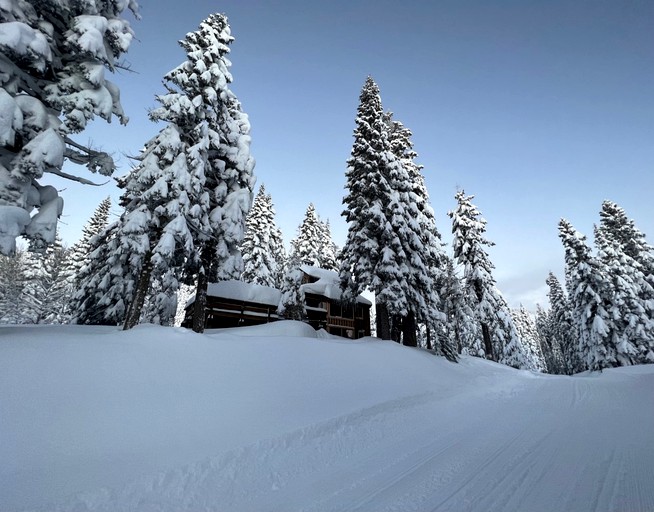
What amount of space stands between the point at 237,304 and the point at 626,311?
31748 mm

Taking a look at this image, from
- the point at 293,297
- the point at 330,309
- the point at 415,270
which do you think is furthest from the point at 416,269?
the point at 330,309

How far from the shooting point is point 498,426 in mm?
7336

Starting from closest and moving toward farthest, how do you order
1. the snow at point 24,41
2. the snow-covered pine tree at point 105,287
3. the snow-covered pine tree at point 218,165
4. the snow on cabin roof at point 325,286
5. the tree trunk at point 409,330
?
the snow at point 24,41
the snow-covered pine tree at point 218,165
the tree trunk at point 409,330
the snow-covered pine tree at point 105,287
the snow on cabin roof at point 325,286

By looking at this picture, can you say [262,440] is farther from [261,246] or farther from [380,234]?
[261,246]

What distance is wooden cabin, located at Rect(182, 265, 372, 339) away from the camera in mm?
22347

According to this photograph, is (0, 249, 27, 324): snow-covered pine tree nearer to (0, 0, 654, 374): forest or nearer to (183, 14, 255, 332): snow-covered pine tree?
(0, 0, 654, 374): forest

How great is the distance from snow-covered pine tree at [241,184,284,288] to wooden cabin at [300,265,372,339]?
5.92 meters

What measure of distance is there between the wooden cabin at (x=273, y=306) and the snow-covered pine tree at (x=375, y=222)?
2.90m

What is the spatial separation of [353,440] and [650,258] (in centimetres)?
3722

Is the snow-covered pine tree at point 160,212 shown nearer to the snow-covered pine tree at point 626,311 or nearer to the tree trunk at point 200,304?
the tree trunk at point 200,304

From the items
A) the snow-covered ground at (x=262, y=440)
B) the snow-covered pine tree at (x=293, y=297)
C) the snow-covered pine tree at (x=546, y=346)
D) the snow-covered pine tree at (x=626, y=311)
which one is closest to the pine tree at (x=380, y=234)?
the snow-covered pine tree at (x=293, y=297)

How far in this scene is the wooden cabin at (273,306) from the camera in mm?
22347

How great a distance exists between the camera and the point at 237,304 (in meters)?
23.0

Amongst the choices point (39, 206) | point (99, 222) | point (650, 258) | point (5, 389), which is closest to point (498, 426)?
point (5, 389)
